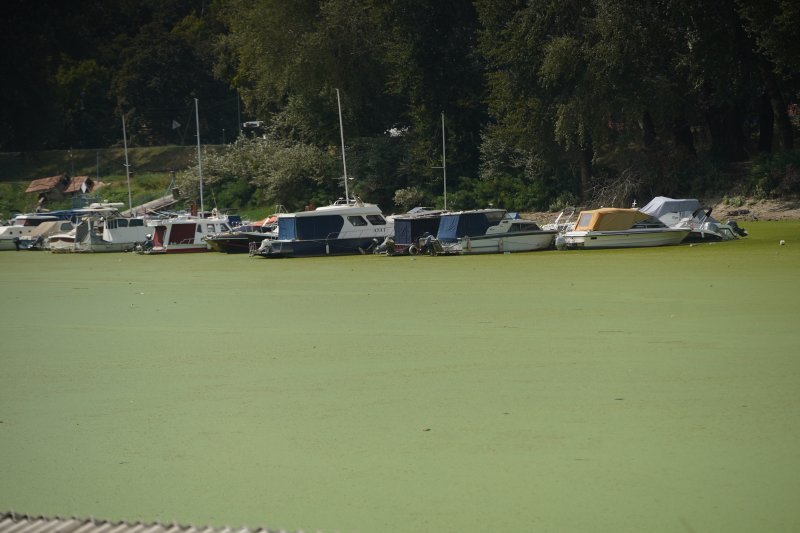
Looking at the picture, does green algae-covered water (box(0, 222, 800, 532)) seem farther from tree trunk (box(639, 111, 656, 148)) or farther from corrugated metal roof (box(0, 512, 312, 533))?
tree trunk (box(639, 111, 656, 148))

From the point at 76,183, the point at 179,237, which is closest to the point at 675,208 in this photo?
the point at 179,237

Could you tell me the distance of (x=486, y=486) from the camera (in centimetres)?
850

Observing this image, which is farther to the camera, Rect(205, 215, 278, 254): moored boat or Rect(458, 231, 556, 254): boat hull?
Rect(205, 215, 278, 254): moored boat

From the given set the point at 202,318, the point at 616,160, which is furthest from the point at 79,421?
the point at 616,160

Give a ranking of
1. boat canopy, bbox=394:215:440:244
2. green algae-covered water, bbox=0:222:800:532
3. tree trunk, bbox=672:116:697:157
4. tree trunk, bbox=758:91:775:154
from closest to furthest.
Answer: green algae-covered water, bbox=0:222:800:532 < boat canopy, bbox=394:215:440:244 < tree trunk, bbox=672:116:697:157 < tree trunk, bbox=758:91:775:154

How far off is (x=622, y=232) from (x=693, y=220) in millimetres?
3007

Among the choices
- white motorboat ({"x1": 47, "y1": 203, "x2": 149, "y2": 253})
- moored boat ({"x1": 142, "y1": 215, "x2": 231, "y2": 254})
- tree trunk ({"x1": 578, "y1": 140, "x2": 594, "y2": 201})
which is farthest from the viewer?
tree trunk ({"x1": 578, "y1": 140, "x2": 594, "y2": 201})

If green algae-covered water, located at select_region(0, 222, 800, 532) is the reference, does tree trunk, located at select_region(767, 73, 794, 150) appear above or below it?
above

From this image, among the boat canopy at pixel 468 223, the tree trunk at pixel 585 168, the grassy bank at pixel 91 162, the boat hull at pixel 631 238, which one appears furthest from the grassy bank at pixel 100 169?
the boat hull at pixel 631 238

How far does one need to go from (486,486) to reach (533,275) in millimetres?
17398

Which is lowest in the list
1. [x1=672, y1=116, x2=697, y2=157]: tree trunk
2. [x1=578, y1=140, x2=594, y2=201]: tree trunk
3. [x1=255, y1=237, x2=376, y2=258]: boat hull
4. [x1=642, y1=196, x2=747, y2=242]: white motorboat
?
[x1=255, y1=237, x2=376, y2=258]: boat hull

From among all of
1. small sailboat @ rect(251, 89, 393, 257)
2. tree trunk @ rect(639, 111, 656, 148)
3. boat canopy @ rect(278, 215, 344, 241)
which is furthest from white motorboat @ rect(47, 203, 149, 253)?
tree trunk @ rect(639, 111, 656, 148)

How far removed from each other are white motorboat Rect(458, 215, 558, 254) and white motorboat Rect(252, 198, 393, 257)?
166 inches

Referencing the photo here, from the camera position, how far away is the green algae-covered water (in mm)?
8172
